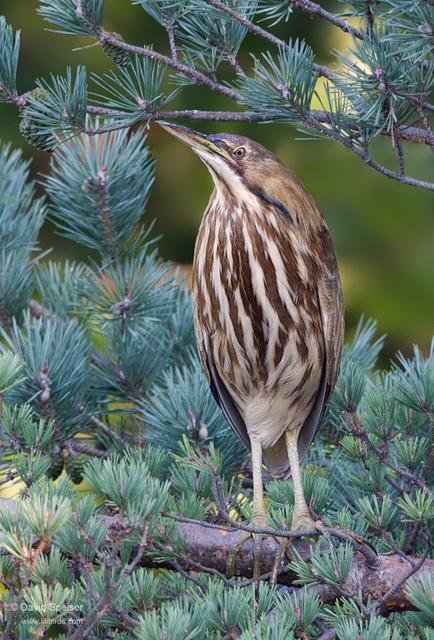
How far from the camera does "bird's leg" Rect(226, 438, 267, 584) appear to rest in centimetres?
226

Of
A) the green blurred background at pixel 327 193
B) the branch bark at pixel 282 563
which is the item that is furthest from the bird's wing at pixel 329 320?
the green blurred background at pixel 327 193

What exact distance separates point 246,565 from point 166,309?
1000mm

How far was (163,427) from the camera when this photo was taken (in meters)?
2.55

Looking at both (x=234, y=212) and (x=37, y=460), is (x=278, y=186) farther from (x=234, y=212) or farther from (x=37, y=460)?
(x=37, y=460)

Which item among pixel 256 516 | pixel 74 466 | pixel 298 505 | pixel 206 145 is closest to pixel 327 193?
pixel 206 145

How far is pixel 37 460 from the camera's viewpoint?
1949mm

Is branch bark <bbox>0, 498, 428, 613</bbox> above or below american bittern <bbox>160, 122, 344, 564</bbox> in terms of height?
below

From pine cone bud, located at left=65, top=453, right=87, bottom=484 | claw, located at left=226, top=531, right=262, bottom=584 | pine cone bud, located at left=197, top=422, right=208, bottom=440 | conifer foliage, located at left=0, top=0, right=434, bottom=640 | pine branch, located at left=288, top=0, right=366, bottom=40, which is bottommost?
pine cone bud, located at left=65, top=453, right=87, bottom=484

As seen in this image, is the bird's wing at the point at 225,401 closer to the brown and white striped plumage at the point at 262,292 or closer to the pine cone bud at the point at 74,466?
the brown and white striped plumage at the point at 262,292

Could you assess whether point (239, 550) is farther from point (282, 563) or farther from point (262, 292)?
point (262, 292)

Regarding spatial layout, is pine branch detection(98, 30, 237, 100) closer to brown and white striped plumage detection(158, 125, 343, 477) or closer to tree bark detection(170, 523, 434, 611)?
brown and white striped plumage detection(158, 125, 343, 477)

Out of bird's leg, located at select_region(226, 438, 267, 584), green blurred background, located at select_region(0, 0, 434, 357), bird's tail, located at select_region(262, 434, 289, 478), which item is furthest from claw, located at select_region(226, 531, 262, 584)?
green blurred background, located at select_region(0, 0, 434, 357)

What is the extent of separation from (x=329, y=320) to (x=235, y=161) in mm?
502

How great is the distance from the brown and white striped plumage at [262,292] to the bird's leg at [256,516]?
6cm
